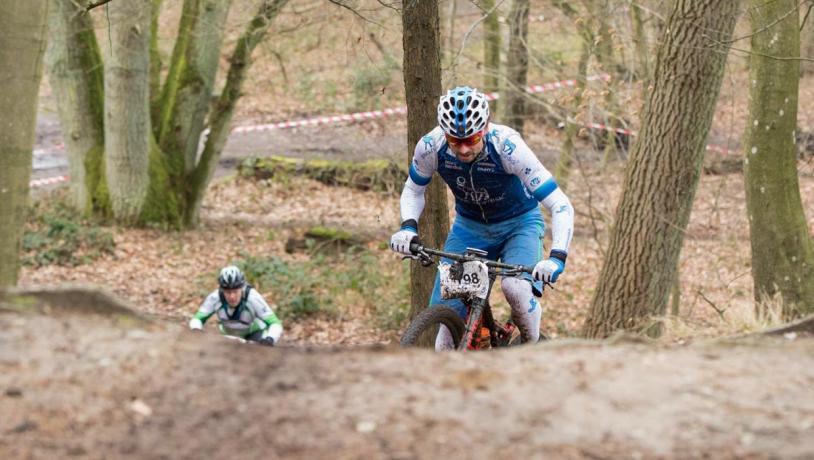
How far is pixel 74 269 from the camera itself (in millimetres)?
15320

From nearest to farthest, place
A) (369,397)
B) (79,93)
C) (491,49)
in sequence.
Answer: (369,397) < (79,93) < (491,49)

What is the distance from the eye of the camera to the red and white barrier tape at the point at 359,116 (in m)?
16.7

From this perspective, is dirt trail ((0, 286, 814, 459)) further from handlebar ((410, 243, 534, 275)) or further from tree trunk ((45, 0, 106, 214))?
tree trunk ((45, 0, 106, 214))

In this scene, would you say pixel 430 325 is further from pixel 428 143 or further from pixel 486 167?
pixel 428 143

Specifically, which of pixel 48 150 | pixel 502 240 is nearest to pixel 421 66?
pixel 502 240

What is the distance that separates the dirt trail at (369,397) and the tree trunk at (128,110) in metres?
12.9

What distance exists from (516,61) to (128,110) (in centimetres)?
684

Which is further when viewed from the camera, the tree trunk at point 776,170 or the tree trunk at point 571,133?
the tree trunk at point 571,133

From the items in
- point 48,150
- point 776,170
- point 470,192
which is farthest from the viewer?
point 48,150

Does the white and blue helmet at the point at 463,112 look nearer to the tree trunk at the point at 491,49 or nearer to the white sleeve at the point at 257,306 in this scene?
the white sleeve at the point at 257,306

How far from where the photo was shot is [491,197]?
671 centimetres

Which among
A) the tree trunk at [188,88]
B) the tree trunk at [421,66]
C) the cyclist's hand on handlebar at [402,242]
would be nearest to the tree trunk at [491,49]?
the tree trunk at [188,88]

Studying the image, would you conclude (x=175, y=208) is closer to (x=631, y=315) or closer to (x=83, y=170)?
(x=83, y=170)

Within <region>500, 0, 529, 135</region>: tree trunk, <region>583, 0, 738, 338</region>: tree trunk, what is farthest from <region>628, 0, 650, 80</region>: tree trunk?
<region>583, 0, 738, 338</region>: tree trunk
